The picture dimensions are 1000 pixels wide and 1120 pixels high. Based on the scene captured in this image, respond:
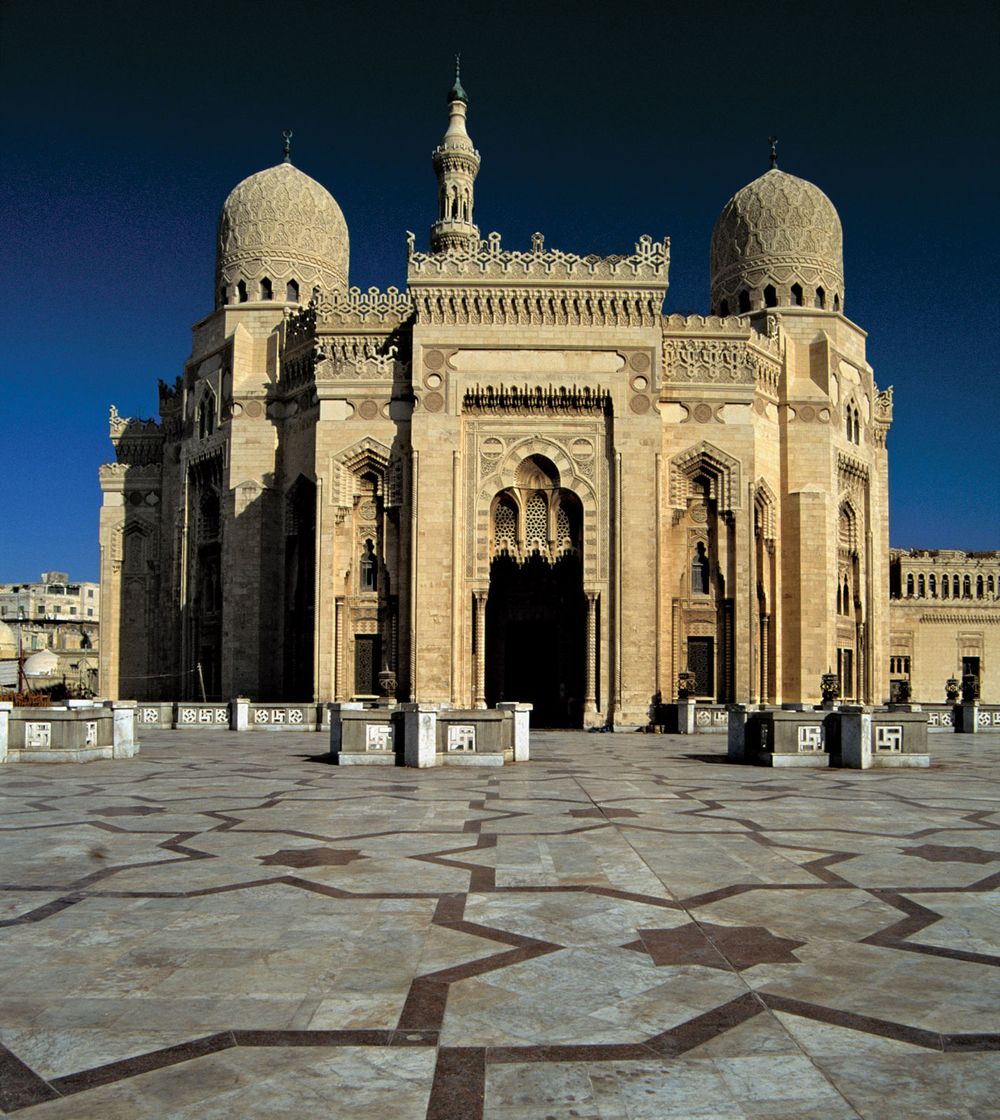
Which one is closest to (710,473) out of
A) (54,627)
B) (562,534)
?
(562,534)

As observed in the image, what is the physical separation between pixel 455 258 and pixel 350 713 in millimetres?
16676

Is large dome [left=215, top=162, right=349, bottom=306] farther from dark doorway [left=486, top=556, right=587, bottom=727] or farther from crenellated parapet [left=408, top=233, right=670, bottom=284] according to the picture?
dark doorway [left=486, top=556, right=587, bottom=727]

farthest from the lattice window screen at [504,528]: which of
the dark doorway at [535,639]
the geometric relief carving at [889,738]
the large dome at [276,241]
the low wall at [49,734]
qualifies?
the geometric relief carving at [889,738]

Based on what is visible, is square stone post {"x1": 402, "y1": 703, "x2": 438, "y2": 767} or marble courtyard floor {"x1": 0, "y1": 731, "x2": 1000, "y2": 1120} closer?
marble courtyard floor {"x1": 0, "y1": 731, "x2": 1000, "y2": 1120}

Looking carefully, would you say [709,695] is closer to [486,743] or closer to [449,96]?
[486,743]

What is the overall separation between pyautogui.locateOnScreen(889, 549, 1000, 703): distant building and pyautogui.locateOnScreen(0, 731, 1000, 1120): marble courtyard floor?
41.0 m

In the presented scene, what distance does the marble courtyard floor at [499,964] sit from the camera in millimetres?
3609

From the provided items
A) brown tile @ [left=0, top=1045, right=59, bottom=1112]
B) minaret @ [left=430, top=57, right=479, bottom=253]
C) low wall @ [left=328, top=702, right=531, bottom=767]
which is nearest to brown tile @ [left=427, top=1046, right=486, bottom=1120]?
brown tile @ [left=0, top=1045, right=59, bottom=1112]

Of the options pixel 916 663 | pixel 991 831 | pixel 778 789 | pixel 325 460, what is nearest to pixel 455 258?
pixel 325 460

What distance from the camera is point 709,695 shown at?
30.0 metres

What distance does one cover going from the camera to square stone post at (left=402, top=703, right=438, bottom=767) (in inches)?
610

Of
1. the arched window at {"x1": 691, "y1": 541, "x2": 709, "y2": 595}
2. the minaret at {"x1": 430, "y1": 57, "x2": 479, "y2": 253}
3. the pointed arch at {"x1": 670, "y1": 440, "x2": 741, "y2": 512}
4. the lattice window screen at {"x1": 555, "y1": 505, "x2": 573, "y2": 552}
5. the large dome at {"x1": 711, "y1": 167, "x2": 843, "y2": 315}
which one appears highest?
the minaret at {"x1": 430, "y1": 57, "x2": 479, "y2": 253}

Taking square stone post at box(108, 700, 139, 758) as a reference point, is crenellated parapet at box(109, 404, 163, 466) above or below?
above

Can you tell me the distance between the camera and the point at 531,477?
29.7 m
